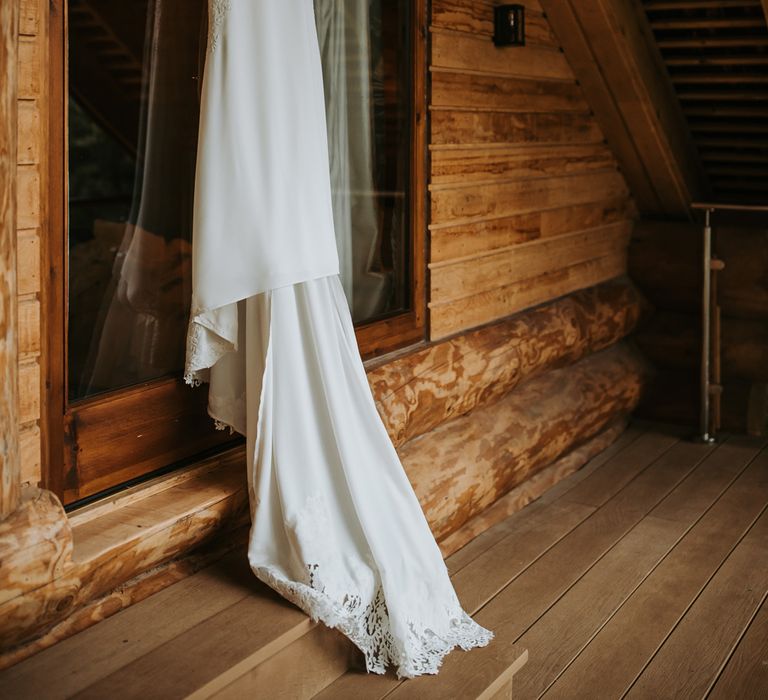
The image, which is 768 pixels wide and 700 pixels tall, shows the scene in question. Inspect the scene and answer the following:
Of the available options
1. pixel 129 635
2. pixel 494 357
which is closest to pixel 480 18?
pixel 494 357

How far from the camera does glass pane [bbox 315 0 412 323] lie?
3070 millimetres

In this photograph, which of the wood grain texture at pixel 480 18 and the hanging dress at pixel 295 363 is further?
the wood grain texture at pixel 480 18

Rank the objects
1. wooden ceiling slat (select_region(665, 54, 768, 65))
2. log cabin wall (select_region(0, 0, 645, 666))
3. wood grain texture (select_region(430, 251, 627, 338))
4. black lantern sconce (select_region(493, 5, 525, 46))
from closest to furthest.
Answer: log cabin wall (select_region(0, 0, 645, 666))
wood grain texture (select_region(430, 251, 627, 338))
black lantern sconce (select_region(493, 5, 525, 46))
wooden ceiling slat (select_region(665, 54, 768, 65))

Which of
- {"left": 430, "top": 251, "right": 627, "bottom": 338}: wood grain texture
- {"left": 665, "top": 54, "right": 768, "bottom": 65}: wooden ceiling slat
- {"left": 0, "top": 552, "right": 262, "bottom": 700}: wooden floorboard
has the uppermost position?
{"left": 665, "top": 54, "right": 768, "bottom": 65}: wooden ceiling slat

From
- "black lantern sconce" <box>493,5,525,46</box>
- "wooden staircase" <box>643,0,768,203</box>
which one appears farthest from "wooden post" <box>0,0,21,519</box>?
"wooden staircase" <box>643,0,768,203</box>

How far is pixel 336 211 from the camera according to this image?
3.11 meters

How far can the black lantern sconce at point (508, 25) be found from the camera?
377 cm

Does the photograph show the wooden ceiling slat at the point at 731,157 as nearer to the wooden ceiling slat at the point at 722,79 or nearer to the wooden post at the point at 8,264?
the wooden ceiling slat at the point at 722,79

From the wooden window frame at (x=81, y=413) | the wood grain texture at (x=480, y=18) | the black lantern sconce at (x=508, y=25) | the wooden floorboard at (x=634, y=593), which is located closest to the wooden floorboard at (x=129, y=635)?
the wooden window frame at (x=81, y=413)

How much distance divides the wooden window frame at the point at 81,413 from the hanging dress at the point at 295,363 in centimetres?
13

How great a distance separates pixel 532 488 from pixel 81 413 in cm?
212

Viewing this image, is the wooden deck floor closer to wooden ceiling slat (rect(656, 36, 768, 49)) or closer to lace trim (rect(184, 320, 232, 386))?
lace trim (rect(184, 320, 232, 386))

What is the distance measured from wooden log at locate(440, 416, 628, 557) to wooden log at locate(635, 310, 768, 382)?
441 mm

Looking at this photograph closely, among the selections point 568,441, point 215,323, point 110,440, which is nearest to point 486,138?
point 568,441
